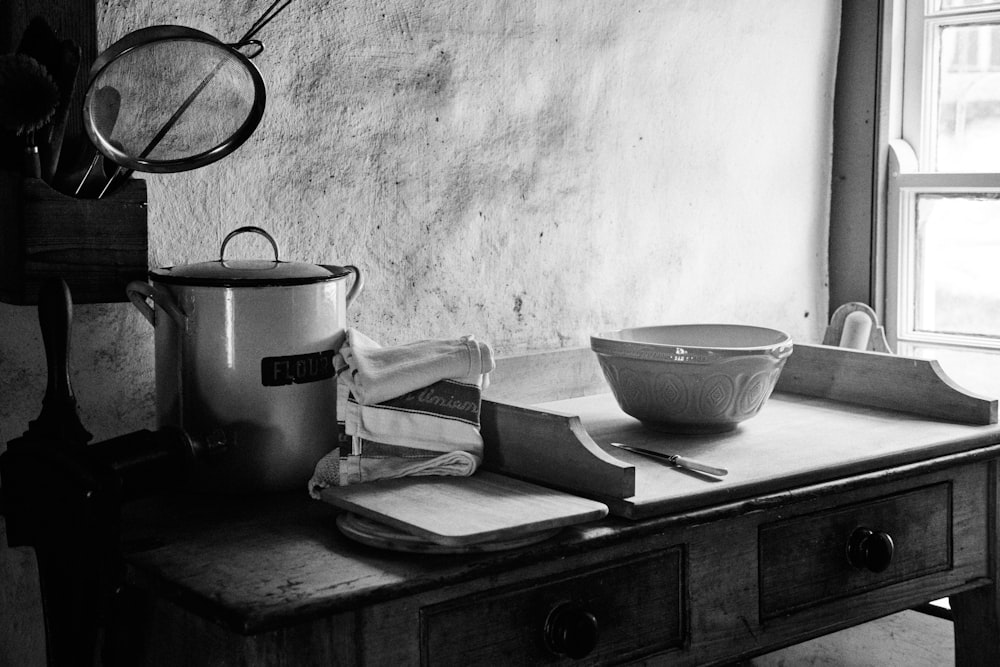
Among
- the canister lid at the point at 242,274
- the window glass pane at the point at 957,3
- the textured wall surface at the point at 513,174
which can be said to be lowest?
the canister lid at the point at 242,274

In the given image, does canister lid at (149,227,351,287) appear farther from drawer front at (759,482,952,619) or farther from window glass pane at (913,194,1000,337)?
window glass pane at (913,194,1000,337)

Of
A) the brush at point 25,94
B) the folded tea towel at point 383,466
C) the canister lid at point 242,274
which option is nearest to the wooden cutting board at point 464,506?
the folded tea towel at point 383,466

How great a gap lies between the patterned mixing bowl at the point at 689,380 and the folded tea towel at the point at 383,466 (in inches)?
13.7

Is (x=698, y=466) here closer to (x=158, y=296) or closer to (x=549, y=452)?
(x=549, y=452)

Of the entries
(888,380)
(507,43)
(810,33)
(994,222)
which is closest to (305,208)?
(507,43)

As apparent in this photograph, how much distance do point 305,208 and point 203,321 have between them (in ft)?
1.17

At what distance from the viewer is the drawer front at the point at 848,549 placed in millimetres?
1280

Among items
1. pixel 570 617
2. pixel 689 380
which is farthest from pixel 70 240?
pixel 689 380

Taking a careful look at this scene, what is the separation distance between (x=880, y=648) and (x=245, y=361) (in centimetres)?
125

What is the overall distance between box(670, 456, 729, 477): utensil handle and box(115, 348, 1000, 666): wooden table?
2cm

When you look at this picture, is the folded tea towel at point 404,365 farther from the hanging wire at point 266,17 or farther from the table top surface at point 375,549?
the hanging wire at point 266,17

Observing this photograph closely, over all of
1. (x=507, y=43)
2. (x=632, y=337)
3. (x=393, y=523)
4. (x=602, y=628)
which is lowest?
(x=602, y=628)

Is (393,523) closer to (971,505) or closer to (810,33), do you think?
(971,505)

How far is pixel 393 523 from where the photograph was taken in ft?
3.47
